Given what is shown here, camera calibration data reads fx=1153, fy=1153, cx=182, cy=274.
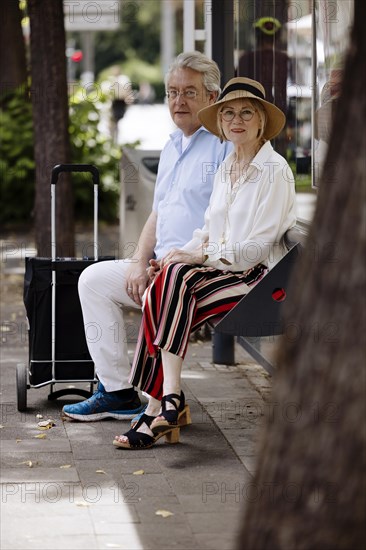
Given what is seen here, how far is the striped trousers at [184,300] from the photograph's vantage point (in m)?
5.41

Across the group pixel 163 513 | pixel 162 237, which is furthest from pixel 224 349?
pixel 163 513

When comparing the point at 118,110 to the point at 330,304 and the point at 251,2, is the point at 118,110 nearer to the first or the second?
the point at 251,2

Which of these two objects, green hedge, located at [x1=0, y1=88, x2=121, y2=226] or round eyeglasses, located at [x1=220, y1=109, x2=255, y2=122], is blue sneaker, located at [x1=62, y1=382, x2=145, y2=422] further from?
green hedge, located at [x1=0, y1=88, x2=121, y2=226]

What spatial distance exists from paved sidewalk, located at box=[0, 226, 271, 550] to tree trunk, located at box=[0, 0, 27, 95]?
8852mm

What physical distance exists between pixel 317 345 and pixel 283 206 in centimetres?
312

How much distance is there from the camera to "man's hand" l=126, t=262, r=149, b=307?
5.86 metres

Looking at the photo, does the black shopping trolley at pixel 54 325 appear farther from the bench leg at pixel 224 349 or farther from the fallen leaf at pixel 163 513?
the fallen leaf at pixel 163 513

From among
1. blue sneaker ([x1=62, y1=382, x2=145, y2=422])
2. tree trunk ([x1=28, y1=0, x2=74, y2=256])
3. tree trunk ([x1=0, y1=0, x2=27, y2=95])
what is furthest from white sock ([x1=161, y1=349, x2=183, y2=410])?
tree trunk ([x1=0, y1=0, x2=27, y2=95])

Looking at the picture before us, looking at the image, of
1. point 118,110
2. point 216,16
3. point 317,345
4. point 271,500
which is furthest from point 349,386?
point 118,110

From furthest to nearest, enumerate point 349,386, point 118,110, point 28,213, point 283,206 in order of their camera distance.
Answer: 1. point 118,110
2. point 28,213
3. point 283,206
4. point 349,386

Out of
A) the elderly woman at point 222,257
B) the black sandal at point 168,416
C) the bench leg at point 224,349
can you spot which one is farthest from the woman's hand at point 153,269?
the bench leg at point 224,349

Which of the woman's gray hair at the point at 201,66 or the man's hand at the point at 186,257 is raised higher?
the woman's gray hair at the point at 201,66

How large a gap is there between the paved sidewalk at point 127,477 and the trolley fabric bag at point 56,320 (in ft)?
0.79

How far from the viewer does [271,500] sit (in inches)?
98.5
